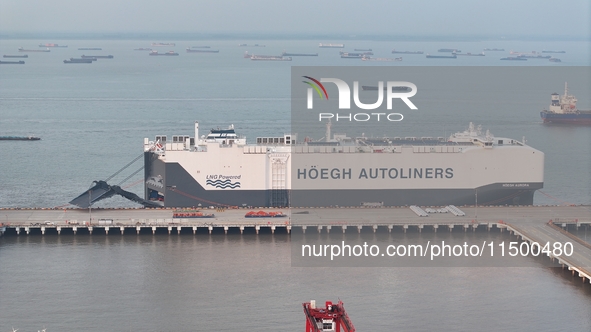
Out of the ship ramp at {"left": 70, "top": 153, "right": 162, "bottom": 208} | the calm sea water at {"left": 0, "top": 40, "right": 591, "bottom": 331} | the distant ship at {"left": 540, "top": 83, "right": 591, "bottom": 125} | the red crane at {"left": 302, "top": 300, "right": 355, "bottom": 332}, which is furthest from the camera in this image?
the distant ship at {"left": 540, "top": 83, "right": 591, "bottom": 125}

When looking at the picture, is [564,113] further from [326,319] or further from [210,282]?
[326,319]

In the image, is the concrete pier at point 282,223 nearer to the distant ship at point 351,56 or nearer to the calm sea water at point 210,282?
the calm sea water at point 210,282

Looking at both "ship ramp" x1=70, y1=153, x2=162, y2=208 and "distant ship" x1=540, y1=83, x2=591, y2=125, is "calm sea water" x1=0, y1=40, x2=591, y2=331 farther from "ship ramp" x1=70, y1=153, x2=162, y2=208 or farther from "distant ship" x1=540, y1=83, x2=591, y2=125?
"distant ship" x1=540, y1=83, x2=591, y2=125

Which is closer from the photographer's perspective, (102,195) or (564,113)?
(102,195)

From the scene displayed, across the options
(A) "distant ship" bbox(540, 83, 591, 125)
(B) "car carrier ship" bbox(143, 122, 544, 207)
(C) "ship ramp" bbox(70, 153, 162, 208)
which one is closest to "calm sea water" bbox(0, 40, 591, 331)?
(C) "ship ramp" bbox(70, 153, 162, 208)

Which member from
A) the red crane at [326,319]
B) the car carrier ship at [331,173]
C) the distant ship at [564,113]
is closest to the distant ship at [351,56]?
the distant ship at [564,113]

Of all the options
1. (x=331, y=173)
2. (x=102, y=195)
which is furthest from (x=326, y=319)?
(x=102, y=195)

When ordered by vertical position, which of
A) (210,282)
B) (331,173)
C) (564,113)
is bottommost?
(210,282)
